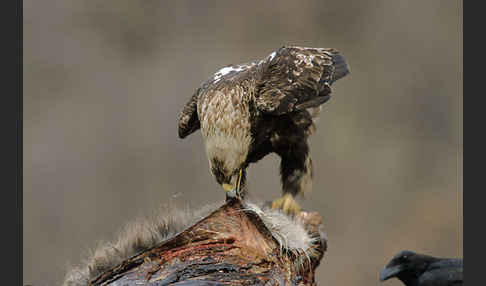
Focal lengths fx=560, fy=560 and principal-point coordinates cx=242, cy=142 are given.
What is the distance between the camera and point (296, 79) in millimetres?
1769

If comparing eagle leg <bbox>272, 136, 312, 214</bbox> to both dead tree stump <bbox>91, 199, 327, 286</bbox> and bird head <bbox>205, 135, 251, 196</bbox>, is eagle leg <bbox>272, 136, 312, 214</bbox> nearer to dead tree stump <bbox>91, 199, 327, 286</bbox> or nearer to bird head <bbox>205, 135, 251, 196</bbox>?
bird head <bbox>205, 135, 251, 196</bbox>

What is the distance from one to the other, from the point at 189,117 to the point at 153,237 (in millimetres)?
945

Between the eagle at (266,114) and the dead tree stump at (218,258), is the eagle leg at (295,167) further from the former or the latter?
the dead tree stump at (218,258)

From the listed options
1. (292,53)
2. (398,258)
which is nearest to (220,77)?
(292,53)

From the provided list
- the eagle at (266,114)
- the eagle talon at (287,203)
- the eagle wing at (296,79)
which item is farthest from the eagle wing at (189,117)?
the eagle talon at (287,203)

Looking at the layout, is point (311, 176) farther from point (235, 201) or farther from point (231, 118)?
point (235, 201)

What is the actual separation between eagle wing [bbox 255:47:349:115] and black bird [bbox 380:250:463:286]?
21.1 inches

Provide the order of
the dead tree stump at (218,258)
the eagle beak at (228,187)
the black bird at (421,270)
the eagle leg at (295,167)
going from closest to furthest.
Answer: the dead tree stump at (218,258) < the eagle beak at (228,187) < the black bird at (421,270) < the eagle leg at (295,167)

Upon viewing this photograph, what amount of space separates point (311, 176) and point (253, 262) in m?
0.87

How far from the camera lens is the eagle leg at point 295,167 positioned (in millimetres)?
1801

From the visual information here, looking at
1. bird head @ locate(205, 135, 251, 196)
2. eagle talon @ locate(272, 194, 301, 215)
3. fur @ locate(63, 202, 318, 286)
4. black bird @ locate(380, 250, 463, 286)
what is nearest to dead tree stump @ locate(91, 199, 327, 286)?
fur @ locate(63, 202, 318, 286)

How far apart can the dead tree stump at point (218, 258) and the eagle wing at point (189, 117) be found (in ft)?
2.85

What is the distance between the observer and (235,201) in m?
1.06

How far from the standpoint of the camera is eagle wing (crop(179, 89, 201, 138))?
1895 millimetres
